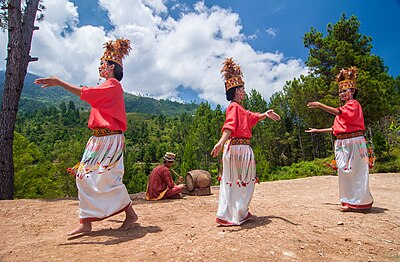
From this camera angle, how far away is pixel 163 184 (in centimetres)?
638

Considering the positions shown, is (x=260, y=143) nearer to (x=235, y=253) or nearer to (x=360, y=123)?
(x=360, y=123)

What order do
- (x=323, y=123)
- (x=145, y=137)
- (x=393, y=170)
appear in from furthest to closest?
(x=145, y=137) < (x=323, y=123) < (x=393, y=170)

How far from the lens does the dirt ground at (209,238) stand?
2.47 metres

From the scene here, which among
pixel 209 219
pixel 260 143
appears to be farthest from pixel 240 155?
pixel 260 143

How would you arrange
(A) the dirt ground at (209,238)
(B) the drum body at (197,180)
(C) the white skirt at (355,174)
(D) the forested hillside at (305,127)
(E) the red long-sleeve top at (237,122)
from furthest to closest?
(D) the forested hillside at (305,127) → (B) the drum body at (197,180) → (C) the white skirt at (355,174) → (E) the red long-sleeve top at (237,122) → (A) the dirt ground at (209,238)

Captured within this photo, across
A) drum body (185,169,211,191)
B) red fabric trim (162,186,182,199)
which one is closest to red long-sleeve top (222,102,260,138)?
red fabric trim (162,186,182,199)

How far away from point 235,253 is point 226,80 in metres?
2.46

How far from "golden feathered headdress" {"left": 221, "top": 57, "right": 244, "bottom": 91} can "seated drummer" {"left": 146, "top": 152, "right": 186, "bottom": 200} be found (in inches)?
114

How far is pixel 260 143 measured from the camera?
31.2 meters

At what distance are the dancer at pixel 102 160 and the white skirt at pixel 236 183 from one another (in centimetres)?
123

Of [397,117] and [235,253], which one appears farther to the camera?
[397,117]

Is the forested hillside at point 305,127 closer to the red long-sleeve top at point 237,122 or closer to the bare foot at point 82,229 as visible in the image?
the red long-sleeve top at point 237,122

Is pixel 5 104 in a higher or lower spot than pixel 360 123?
higher

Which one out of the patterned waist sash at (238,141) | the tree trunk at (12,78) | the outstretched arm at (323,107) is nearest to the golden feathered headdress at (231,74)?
the patterned waist sash at (238,141)
